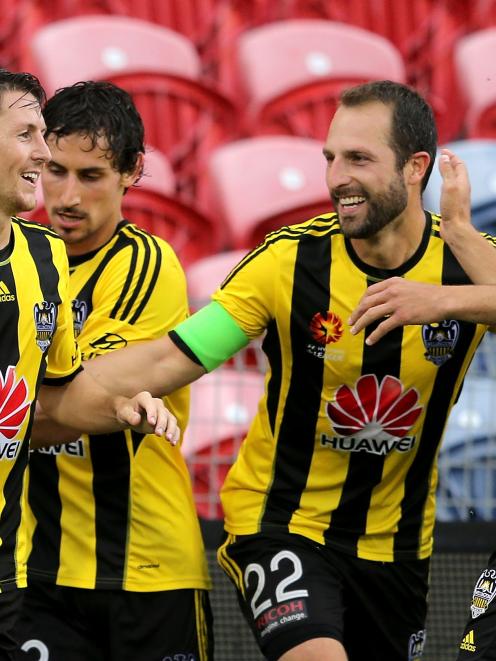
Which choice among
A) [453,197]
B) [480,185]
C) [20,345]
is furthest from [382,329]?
[480,185]

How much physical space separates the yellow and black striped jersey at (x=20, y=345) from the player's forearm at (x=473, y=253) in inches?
44.9

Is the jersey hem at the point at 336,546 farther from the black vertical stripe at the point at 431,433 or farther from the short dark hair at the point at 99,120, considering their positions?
the short dark hair at the point at 99,120

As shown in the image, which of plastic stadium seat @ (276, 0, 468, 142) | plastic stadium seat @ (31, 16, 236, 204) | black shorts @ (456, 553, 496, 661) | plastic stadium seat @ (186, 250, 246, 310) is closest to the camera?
black shorts @ (456, 553, 496, 661)

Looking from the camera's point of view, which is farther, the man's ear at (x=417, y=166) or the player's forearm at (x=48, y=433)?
the man's ear at (x=417, y=166)

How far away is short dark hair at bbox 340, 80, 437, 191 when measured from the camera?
156 inches

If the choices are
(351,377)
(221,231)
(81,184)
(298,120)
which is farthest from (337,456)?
(298,120)

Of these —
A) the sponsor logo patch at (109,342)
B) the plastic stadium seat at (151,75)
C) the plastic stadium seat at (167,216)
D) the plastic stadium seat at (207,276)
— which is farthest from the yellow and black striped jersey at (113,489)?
the plastic stadium seat at (151,75)

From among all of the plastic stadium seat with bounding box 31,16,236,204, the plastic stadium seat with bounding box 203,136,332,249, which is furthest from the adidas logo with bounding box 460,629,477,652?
the plastic stadium seat with bounding box 31,16,236,204

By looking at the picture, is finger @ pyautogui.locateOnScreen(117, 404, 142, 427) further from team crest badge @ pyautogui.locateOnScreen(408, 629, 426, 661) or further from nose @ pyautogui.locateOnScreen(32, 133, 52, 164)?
team crest badge @ pyautogui.locateOnScreen(408, 629, 426, 661)

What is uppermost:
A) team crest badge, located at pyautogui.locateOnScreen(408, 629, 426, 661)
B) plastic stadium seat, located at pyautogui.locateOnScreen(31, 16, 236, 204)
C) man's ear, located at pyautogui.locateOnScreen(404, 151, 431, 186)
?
plastic stadium seat, located at pyautogui.locateOnScreen(31, 16, 236, 204)

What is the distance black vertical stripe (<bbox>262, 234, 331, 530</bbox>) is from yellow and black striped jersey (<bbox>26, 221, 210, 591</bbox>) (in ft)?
1.11

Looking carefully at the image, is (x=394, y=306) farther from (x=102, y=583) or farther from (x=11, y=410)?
(x=102, y=583)

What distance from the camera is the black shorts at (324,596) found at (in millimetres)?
3670

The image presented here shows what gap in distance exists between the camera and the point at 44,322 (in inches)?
135
